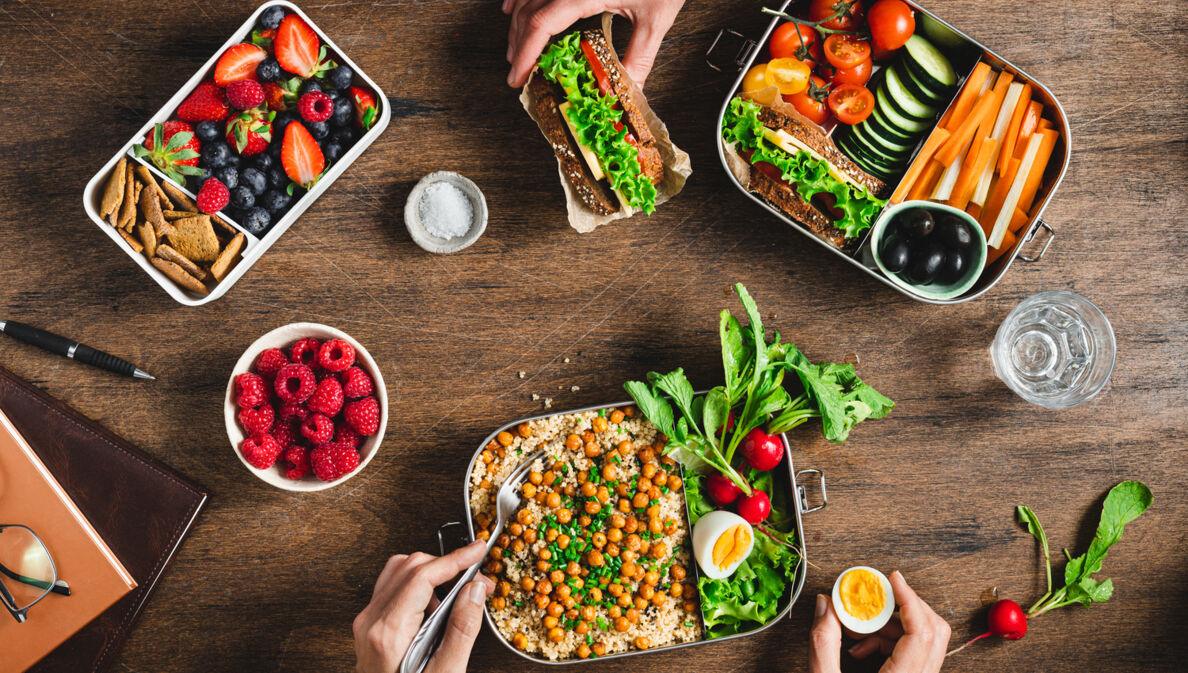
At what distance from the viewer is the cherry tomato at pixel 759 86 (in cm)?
155

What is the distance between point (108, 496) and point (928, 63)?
229 centimetres

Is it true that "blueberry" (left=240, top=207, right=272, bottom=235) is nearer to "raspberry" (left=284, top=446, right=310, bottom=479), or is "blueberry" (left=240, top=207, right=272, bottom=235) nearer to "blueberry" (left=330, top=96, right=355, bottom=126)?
"blueberry" (left=330, top=96, right=355, bottom=126)

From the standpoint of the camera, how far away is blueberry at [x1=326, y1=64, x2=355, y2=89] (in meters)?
1.53

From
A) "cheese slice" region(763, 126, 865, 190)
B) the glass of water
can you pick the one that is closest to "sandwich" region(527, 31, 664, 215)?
"cheese slice" region(763, 126, 865, 190)

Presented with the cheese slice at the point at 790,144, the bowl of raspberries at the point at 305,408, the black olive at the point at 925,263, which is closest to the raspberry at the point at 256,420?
the bowl of raspberries at the point at 305,408

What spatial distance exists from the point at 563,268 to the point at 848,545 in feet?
3.43

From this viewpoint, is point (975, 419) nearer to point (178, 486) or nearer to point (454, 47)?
point (454, 47)

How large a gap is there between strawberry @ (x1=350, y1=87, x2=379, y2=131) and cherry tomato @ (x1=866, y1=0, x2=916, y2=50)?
48.4 inches

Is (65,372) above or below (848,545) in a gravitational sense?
above

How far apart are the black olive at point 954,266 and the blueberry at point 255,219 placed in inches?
63.0

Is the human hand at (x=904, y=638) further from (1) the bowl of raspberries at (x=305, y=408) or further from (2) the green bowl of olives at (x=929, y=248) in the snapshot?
(1) the bowl of raspberries at (x=305, y=408)

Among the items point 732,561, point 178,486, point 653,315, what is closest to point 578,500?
point 732,561

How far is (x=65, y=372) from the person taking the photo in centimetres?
165

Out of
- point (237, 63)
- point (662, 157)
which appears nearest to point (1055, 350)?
point (662, 157)
